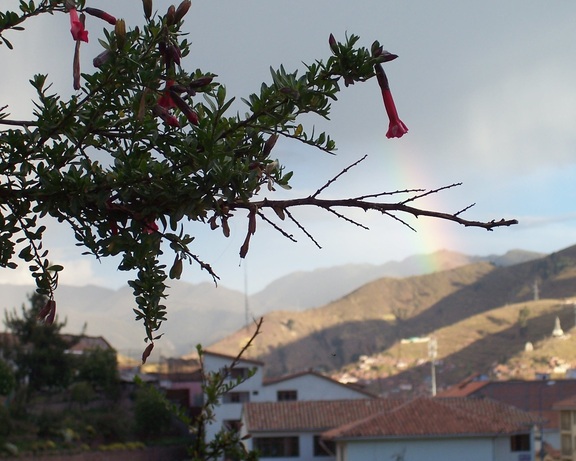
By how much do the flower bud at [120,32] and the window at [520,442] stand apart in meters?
37.6

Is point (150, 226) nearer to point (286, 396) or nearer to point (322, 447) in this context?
point (322, 447)

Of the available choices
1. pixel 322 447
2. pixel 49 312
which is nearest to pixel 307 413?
pixel 322 447

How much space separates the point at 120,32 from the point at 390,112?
0.72m

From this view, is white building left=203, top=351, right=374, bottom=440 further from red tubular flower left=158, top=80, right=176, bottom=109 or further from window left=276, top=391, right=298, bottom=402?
red tubular flower left=158, top=80, right=176, bottom=109

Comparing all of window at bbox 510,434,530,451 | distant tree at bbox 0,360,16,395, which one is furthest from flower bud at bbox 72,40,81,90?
distant tree at bbox 0,360,16,395

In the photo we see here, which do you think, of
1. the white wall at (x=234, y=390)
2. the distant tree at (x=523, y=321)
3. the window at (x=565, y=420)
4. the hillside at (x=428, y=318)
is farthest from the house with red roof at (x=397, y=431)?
the distant tree at (x=523, y=321)

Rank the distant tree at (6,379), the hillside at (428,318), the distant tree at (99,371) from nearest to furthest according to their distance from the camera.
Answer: the distant tree at (6,379) < the distant tree at (99,371) < the hillside at (428,318)

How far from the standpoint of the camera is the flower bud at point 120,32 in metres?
2.31

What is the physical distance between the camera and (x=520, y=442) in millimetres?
38094

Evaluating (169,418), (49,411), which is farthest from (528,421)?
(49,411)

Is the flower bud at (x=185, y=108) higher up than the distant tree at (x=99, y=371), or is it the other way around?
the distant tree at (x=99, y=371)

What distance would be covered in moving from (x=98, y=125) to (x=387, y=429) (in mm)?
35842

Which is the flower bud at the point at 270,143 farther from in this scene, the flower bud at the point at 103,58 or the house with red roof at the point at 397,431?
the house with red roof at the point at 397,431

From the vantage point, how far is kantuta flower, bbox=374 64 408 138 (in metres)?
2.48
